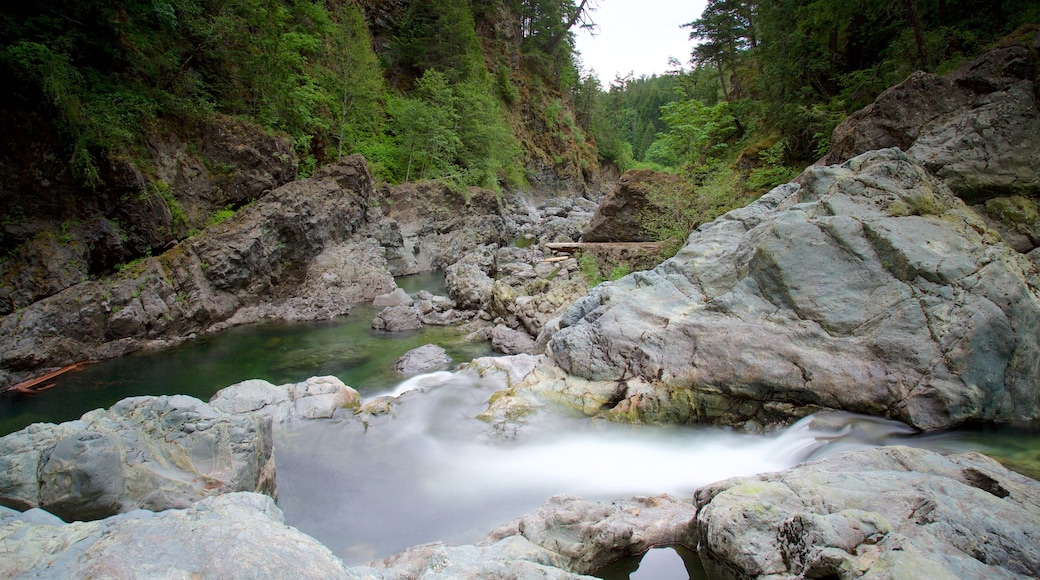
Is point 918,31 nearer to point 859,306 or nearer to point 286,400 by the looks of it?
point 859,306

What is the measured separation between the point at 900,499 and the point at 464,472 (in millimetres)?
4474

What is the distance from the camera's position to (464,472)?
239 inches

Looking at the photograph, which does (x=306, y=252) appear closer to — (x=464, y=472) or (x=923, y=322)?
(x=464, y=472)

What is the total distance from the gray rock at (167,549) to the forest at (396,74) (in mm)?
10878

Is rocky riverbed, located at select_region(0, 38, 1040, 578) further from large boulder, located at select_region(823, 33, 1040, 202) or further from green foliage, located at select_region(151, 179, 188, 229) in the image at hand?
green foliage, located at select_region(151, 179, 188, 229)

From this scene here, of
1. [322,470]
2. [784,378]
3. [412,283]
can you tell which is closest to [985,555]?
[784,378]

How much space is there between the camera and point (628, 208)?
16.9 m

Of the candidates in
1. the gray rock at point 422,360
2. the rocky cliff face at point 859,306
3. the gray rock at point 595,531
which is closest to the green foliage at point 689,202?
the rocky cliff face at point 859,306

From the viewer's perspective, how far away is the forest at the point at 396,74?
10.5 m

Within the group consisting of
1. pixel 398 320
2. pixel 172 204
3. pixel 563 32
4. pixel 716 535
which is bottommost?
pixel 398 320

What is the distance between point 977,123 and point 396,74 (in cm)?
2891

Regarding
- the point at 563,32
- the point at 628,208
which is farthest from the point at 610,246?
the point at 563,32

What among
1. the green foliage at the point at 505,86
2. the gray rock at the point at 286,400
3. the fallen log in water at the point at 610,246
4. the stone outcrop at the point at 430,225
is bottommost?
the gray rock at the point at 286,400

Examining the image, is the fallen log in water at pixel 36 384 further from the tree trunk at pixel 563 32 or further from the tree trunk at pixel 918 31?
the tree trunk at pixel 563 32
